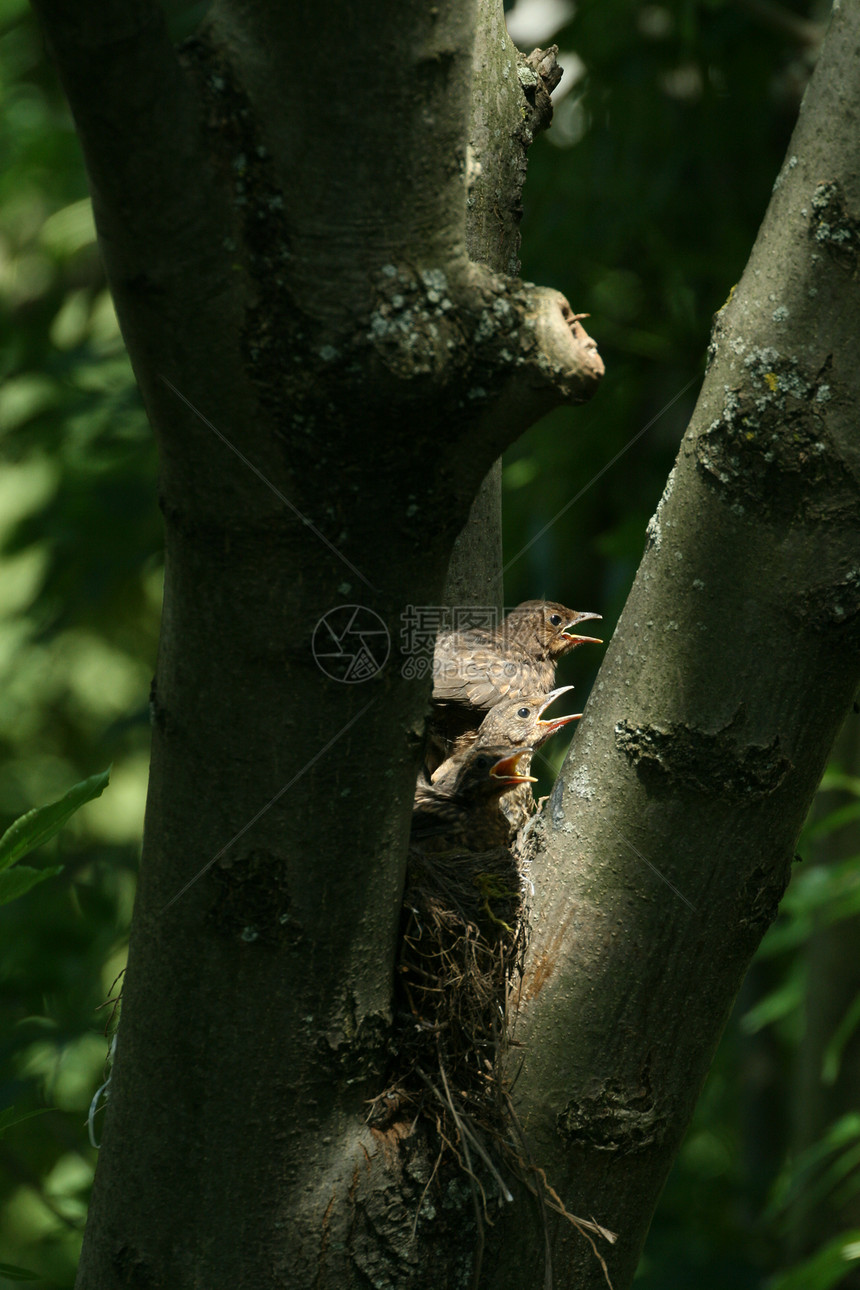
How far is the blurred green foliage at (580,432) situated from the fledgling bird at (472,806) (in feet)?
3.23

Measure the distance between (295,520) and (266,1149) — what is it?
0.76 meters

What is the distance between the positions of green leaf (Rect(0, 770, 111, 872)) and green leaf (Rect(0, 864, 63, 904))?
3 centimetres

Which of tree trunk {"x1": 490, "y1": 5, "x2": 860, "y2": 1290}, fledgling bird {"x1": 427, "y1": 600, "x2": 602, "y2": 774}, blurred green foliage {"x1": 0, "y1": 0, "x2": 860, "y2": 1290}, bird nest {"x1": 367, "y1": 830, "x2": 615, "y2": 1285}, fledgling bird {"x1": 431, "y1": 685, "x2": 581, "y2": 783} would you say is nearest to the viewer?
tree trunk {"x1": 490, "y1": 5, "x2": 860, "y2": 1290}

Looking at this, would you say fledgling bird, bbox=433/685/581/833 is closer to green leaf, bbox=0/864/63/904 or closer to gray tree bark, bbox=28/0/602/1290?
gray tree bark, bbox=28/0/602/1290

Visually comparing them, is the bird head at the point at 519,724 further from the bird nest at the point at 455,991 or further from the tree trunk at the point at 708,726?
the tree trunk at the point at 708,726

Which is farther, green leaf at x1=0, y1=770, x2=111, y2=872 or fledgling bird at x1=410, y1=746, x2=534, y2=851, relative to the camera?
fledgling bird at x1=410, y1=746, x2=534, y2=851

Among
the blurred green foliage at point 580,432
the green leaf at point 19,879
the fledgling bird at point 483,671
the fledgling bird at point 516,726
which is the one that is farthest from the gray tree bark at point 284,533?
the blurred green foliage at point 580,432

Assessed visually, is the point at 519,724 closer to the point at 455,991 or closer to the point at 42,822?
the point at 455,991

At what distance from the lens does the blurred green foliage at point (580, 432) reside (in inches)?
134

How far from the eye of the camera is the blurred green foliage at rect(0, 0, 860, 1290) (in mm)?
3414

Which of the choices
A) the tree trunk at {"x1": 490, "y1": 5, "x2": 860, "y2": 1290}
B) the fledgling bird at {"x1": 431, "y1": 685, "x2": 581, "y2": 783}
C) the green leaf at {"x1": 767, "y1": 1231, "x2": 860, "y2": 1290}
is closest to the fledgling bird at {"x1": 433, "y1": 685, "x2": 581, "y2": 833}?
the fledgling bird at {"x1": 431, "y1": 685, "x2": 581, "y2": 783}

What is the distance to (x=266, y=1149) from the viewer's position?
1.27 m

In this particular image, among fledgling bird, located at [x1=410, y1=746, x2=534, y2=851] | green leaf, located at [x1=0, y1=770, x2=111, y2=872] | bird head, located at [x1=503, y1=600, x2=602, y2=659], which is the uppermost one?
green leaf, located at [x1=0, y1=770, x2=111, y2=872]
